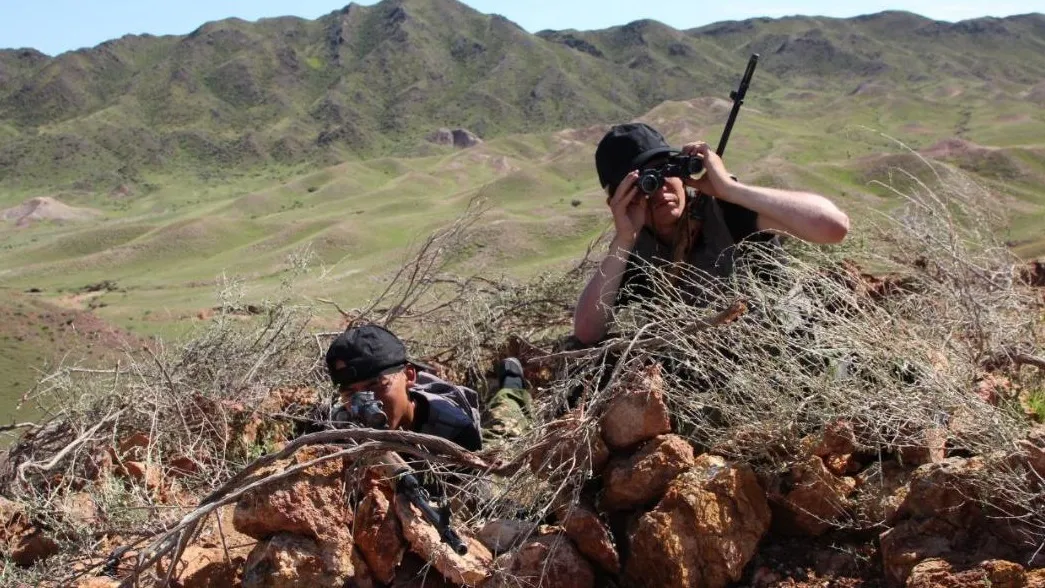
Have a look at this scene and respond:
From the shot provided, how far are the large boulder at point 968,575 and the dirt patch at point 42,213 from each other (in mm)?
48787

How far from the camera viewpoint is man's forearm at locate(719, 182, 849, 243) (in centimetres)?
270

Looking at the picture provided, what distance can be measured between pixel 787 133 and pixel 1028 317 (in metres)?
42.9

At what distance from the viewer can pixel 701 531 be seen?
198 cm

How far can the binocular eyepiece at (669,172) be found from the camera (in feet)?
9.19

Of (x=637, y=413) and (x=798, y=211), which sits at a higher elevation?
(x=798, y=211)

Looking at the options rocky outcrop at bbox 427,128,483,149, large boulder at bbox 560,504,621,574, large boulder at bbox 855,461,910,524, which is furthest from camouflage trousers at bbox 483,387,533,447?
rocky outcrop at bbox 427,128,483,149

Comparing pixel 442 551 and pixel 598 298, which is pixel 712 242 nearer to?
pixel 598 298

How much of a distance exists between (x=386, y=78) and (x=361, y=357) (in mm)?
85432

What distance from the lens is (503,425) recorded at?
3025mm

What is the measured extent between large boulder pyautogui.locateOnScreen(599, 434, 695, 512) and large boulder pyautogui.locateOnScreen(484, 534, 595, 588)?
17 centimetres

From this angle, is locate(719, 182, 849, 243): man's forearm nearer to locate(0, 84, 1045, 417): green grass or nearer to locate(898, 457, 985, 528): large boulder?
locate(898, 457, 985, 528): large boulder

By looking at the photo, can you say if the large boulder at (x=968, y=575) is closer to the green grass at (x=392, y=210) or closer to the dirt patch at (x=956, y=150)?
the green grass at (x=392, y=210)

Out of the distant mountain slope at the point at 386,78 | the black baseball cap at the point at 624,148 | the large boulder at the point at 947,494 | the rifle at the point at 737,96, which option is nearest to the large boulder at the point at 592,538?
the large boulder at the point at 947,494

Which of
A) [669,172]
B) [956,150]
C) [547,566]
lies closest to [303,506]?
[547,566]
